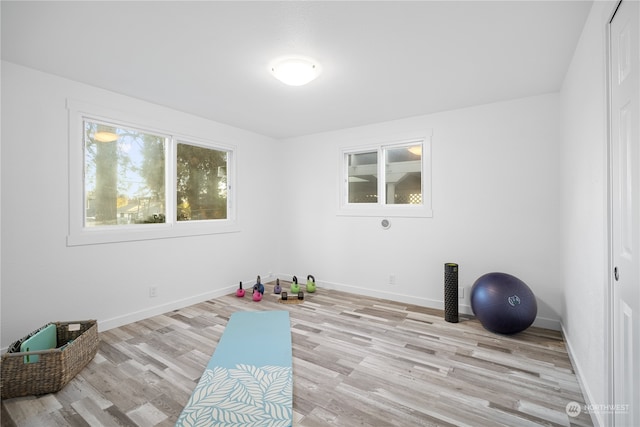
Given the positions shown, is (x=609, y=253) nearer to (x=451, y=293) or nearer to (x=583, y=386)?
(x=583, y=386)

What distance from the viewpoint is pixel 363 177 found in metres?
4.60

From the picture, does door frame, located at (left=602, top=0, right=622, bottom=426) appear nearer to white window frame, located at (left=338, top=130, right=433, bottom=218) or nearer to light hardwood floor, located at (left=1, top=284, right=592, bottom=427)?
light hardwood floor, located at (left=1, top=284, right=592, bottom=427)

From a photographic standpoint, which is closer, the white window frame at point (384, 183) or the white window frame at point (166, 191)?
the white window frame at point (166, 191)

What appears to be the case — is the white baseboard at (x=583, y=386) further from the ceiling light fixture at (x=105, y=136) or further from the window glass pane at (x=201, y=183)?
the ceiling light fixture at (x=105, y=136)

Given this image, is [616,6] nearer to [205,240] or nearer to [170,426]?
[170,426]

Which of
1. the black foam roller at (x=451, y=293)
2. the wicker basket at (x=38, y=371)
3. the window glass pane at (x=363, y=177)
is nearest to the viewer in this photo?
the wicker basket at (x=38, y=371)

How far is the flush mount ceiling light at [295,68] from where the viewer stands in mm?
2449


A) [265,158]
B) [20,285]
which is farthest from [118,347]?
[265,158]

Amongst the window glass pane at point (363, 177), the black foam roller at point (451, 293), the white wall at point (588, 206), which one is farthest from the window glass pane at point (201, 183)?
the white wall at point (588, 206)

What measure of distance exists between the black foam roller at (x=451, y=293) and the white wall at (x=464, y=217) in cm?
32

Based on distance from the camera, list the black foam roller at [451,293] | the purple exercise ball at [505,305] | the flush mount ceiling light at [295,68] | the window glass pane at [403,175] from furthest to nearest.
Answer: the window glass pane at [403,175], the black foam roller at [451,293], the purple exercise ball at [505,305], the flush mount ceiling light at [295,68]

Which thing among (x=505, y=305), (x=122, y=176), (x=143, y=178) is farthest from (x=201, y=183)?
(x=505, y=305)

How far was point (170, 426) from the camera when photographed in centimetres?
176

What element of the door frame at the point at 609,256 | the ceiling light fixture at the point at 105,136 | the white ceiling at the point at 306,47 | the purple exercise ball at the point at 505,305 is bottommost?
the purple exercise ball at the point at 505,305
